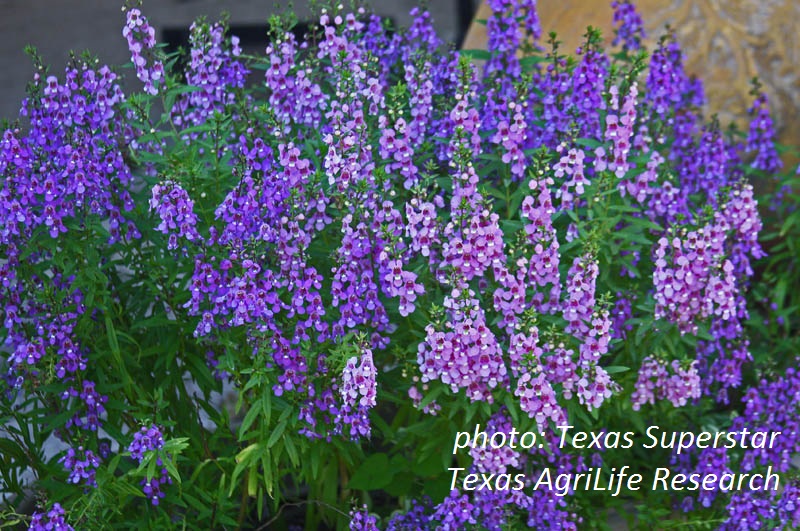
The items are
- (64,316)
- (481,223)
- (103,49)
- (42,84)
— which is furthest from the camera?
(103,49)

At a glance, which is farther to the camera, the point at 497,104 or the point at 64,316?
the point at 497,104

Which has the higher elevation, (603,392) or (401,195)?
(401,195)

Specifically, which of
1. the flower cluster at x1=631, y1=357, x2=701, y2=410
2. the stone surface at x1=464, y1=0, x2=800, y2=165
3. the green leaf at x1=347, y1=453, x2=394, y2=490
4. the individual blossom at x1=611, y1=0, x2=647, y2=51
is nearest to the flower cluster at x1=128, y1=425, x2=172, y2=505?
the green leaf at x1=347, y1=453, x2=394, y2=490

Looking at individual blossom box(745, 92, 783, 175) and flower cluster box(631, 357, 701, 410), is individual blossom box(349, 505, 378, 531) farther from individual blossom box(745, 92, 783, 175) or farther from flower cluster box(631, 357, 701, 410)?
individual blossom box(745, 92, 783, 175)

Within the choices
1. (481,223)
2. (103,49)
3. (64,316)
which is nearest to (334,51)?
(481,223)

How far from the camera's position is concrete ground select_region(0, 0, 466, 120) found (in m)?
8.38

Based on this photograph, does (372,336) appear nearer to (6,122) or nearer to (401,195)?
(401,195)

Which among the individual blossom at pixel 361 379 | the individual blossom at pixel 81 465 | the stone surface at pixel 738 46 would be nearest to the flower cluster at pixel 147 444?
the individual blossom at pixel 81 465

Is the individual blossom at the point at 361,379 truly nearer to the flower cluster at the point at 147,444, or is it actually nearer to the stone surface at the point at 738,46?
the flower cluster at the point at 147,444

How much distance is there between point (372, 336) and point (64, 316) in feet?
3.27

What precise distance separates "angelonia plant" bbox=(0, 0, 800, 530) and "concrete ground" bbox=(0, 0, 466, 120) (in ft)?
14.6

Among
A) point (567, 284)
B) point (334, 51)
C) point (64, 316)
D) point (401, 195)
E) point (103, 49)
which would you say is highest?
point (103, 49)

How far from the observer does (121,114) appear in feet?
12.9

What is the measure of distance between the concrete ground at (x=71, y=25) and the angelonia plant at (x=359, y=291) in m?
4.45
